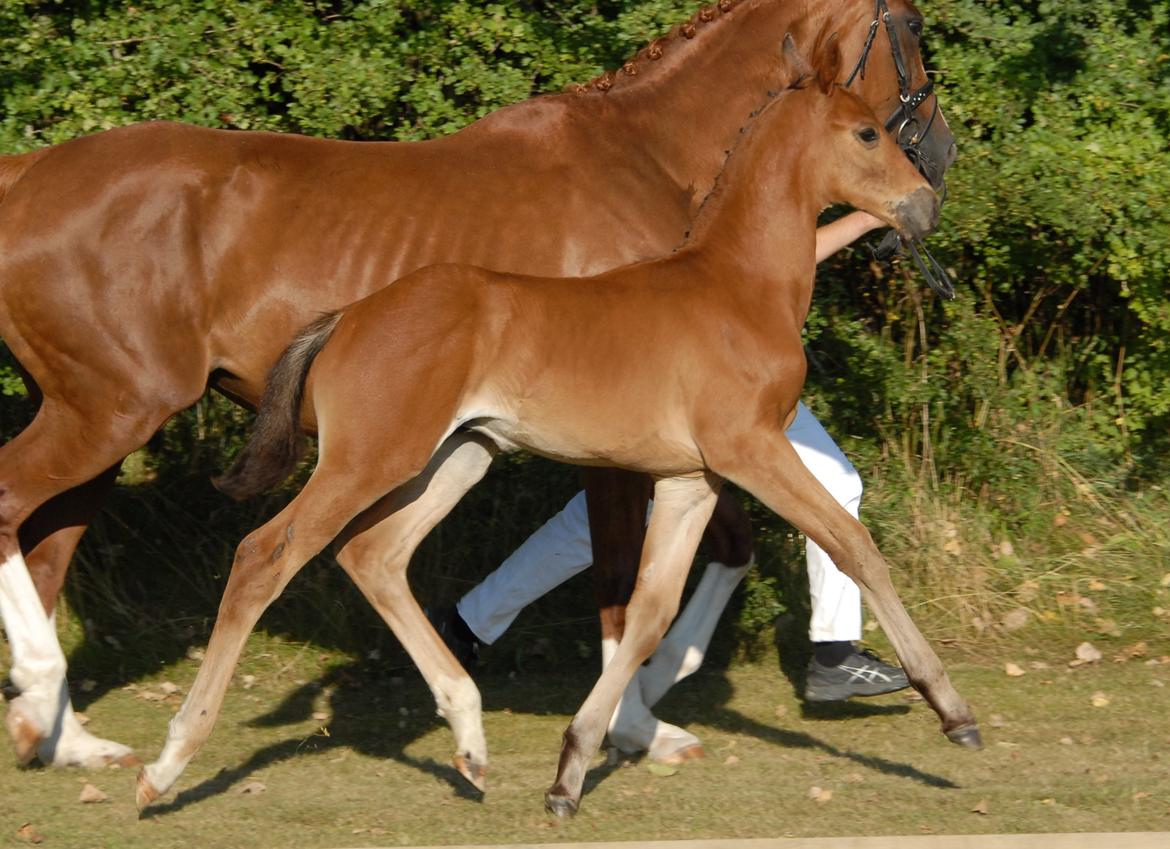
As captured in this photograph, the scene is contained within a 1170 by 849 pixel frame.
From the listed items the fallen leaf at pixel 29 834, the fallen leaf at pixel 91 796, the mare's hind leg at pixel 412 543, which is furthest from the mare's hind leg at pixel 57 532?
the mare's hind leg at pixel 412 543

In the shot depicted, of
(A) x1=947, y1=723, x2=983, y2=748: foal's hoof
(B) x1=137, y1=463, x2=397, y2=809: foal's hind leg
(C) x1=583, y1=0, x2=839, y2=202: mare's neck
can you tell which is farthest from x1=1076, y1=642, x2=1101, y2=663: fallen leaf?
(B) x1=137, y1=463, x2=397, y2=809: foal's hind leg

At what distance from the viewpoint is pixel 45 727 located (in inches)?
185

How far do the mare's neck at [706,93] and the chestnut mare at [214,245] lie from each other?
5 centimetres

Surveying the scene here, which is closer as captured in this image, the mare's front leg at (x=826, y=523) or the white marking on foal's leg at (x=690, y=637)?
the mare's front leg at (x=826, y=523)

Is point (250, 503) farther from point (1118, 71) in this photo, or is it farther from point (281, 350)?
point (1118, 71)

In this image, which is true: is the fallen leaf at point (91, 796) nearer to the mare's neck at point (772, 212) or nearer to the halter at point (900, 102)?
the mare's neck at point (772, 212)

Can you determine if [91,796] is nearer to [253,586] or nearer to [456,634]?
[253,586]

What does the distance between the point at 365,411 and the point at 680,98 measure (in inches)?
67.2

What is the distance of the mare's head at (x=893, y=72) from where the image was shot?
504 cm

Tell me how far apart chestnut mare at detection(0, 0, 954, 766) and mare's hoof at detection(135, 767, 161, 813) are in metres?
0.73

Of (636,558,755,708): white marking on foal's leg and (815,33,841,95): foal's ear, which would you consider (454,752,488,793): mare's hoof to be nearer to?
(636,558,755,708): white marking on foal's leg

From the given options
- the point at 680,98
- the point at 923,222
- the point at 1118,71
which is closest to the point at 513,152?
the point at 680,98

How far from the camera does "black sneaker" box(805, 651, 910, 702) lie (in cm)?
514

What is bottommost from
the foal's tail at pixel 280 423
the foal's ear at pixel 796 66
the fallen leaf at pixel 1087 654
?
the fallen leaf at pixel 1087 654
